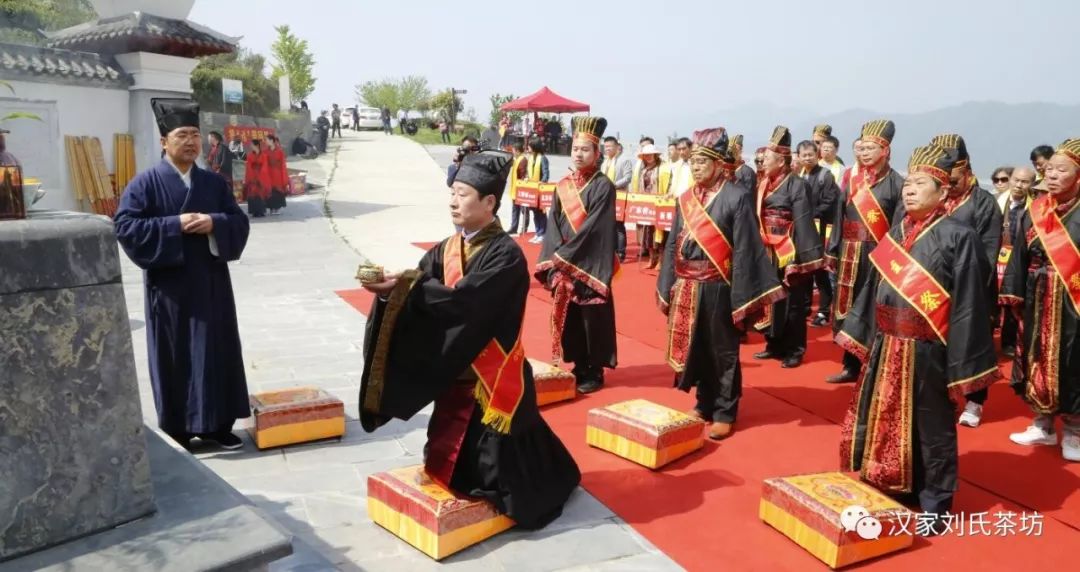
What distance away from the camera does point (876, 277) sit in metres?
4.04

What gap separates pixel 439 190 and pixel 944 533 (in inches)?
751

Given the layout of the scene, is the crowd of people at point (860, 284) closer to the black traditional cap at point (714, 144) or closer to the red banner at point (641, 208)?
the black traditional cap at point (714, 144)

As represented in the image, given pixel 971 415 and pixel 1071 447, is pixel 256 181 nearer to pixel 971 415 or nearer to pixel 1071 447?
pixel 971 415

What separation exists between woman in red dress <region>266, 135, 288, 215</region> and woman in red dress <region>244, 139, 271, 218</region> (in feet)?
0.32

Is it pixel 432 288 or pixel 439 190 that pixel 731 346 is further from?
pixel 439 190

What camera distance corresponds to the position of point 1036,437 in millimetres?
4602

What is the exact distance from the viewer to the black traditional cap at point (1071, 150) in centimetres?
421

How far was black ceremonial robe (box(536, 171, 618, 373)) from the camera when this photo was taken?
5.54 meters

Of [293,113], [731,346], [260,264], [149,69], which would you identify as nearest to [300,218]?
[149,69]

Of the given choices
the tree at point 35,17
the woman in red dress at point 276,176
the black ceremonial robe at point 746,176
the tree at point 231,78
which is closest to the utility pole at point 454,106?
the tree at point 231,78

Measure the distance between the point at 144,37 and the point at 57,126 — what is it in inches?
76.4

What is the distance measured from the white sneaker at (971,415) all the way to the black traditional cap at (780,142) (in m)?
2.45

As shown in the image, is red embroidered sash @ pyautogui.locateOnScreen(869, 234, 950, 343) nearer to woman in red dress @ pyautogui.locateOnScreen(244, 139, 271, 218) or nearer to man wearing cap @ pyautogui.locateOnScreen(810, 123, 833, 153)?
man wearing cap @ pyautogui.locateOnScreen(810, 123, 833, 153)

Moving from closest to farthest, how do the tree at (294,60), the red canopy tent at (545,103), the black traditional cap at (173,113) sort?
the black traditional cap at (173,113) → the red canopy tent at (545,103) → the tree at (294,60)
